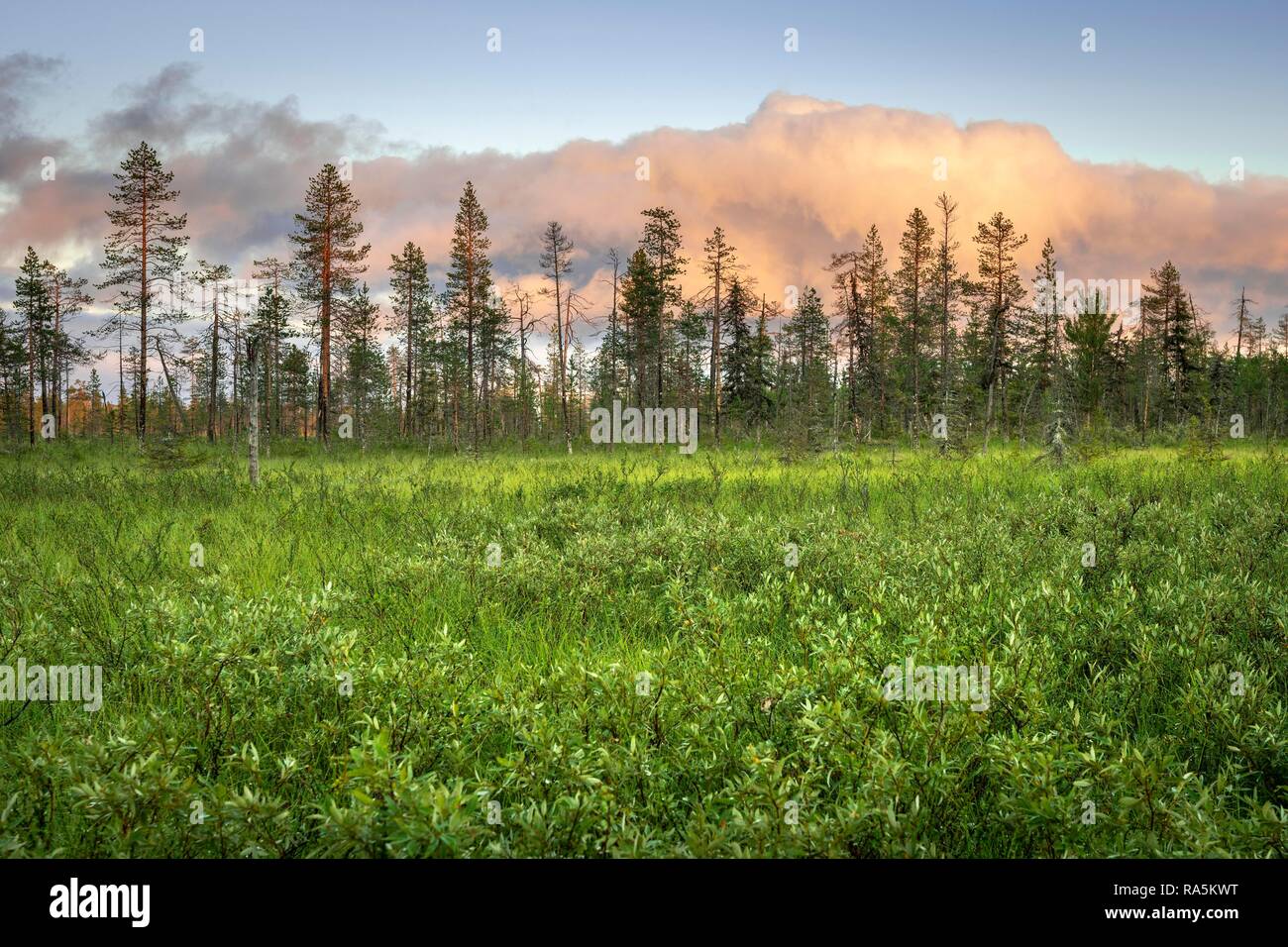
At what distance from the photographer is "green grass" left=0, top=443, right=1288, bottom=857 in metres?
2.28

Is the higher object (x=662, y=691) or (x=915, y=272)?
(x=915, y=272)

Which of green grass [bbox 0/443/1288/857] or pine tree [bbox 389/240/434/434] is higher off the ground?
pine tree [bbox 389/240/434/434]

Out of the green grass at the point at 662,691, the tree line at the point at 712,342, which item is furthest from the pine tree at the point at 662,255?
the green grass at the point at 662,691

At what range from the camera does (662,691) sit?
3201mm

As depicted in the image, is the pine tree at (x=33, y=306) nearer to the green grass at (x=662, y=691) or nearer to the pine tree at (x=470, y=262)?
the pine tree at (x=470, y=262)

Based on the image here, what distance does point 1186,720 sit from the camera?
11.2 ft

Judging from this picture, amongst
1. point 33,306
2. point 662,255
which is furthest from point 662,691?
point 33,306

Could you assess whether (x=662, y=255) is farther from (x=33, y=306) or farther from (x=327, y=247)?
(x=33, y=306)

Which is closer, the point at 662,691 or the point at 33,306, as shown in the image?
the point at 662,691

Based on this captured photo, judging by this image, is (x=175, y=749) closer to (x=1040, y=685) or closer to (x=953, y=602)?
(x=1040, y=685)

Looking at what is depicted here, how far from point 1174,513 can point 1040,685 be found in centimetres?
597

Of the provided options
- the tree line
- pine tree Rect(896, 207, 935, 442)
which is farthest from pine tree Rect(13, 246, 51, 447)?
pine tree Rect(896, 207, 935, 442)

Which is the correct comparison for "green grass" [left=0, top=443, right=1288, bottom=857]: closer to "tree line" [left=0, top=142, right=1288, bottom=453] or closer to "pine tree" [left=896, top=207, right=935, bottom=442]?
"tree line" [left=0, top=142, right=1288, bottom=453]
